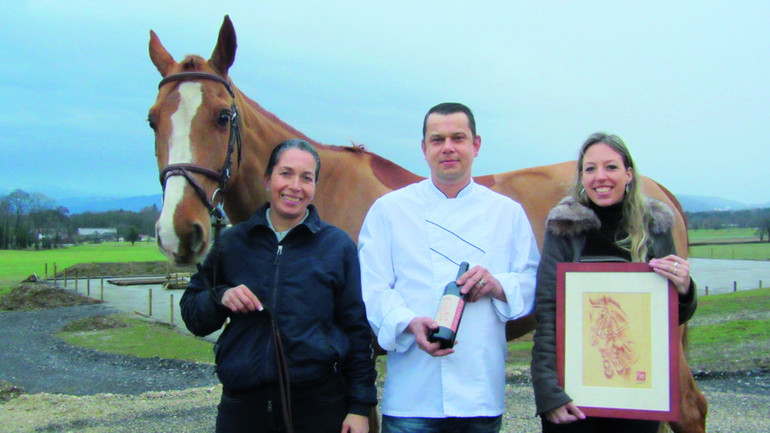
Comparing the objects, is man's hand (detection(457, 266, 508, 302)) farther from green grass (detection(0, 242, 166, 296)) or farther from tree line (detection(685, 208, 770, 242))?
tree line (detection(685, 208, 770, 242))

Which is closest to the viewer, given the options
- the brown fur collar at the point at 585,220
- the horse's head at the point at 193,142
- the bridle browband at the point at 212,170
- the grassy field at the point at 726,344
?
the brown fur collar at the point at 585,220

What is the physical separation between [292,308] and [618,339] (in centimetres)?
140

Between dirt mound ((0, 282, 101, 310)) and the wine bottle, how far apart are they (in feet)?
91.8

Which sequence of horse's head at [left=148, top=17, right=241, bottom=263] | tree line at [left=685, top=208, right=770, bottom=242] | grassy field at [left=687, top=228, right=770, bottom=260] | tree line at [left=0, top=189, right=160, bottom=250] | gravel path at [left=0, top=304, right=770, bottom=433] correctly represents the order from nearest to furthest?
horse's head at [left=148, top=17, right=241, bottom=263]
gravel path at [left=0, top=304, right=770, bottom=433]
tree line at [left=0, top=189, right=160, bottom=250]
grassy field at [left=687, top=228, right=770, bottom=260]
tree line at [left=685, top=208, right=770, bottom=242]

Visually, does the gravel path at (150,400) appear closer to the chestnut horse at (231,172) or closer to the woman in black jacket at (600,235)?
the chestnut horse at (231,172)

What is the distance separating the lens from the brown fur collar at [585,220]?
233 centimetres

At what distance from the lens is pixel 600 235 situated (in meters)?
2.37

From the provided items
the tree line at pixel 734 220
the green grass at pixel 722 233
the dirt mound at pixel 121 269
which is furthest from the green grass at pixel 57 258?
the green grass at pixel 722 233

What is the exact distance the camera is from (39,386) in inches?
400

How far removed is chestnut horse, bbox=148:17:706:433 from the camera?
254cm

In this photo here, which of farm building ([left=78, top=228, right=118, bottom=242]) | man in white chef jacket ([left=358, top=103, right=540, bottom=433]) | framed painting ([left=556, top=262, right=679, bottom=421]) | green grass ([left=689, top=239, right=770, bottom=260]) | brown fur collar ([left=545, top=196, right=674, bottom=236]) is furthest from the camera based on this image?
farm building ([left=78, top=228, right=118, bottom=242])

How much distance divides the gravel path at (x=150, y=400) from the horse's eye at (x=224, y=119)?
4.19m

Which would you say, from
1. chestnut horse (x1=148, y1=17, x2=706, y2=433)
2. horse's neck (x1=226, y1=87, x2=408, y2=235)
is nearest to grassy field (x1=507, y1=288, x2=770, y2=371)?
chestnut horse (x1=148, y1=17, x2=706, y2=433)

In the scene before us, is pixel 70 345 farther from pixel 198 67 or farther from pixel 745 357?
pixel 745 357
